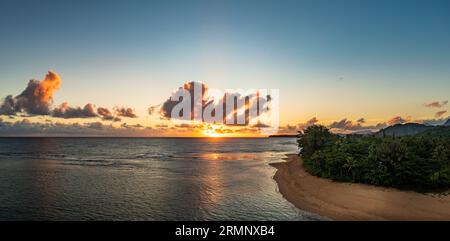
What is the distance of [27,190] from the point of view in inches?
1687

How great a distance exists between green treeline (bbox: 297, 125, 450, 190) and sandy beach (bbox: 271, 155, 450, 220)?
5.29ft

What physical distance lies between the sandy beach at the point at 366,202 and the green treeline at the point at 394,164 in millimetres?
1613

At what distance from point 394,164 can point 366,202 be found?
7.74 metres

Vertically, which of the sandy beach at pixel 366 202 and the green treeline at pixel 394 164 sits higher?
the green treeline at pixel 394 164

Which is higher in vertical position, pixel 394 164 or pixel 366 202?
pixel 394 164

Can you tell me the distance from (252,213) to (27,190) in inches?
1288

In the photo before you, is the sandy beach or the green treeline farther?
the green treeline

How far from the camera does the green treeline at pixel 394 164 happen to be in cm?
3448

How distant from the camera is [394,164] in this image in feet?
117

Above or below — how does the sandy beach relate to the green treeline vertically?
below

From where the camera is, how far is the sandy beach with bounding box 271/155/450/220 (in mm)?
27391

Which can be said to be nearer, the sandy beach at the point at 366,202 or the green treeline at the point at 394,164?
the sandy beach at the point at 366,202
